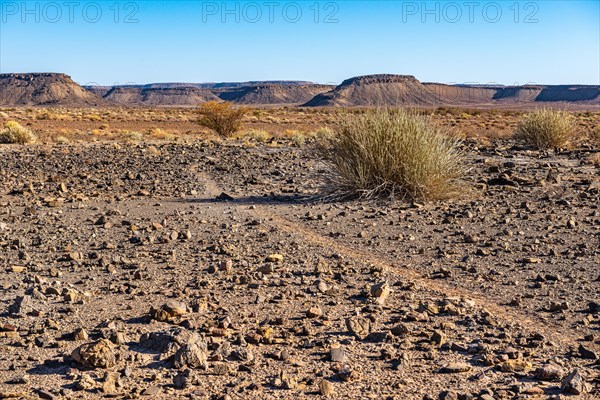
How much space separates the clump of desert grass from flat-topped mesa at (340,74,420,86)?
164134 mm

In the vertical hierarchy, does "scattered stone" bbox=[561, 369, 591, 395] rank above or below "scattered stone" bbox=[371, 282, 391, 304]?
below

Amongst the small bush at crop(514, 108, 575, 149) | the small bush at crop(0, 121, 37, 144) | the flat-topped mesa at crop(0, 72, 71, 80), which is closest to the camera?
the small bush at crop(514, 108, 575, 149)

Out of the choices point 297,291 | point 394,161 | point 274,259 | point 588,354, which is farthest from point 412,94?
point 588,354

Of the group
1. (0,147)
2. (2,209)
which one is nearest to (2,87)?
(0,147)

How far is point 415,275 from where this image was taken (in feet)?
22.7

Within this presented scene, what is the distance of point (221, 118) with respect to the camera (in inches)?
1237

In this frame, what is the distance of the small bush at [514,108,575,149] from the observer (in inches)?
822

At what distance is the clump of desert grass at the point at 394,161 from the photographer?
11.2m

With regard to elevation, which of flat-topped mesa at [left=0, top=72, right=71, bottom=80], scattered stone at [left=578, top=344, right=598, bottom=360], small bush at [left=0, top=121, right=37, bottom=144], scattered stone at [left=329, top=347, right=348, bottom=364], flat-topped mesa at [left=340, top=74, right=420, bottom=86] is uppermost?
flat-topped mesa at [left=0, top=72, right=71, bottom=80]

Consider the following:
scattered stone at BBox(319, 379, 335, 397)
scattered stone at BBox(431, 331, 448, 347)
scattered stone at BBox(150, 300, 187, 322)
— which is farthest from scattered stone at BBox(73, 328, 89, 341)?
scattered stone at BBox(431, 331, 448, 347)

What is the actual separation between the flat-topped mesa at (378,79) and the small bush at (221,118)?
145068 millimetres

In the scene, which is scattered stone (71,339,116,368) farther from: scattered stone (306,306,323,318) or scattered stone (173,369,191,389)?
scattered stone (306,306,323,318)

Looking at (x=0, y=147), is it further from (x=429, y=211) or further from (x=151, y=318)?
(x=151, y=318)

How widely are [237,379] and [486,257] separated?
403 centimetres
